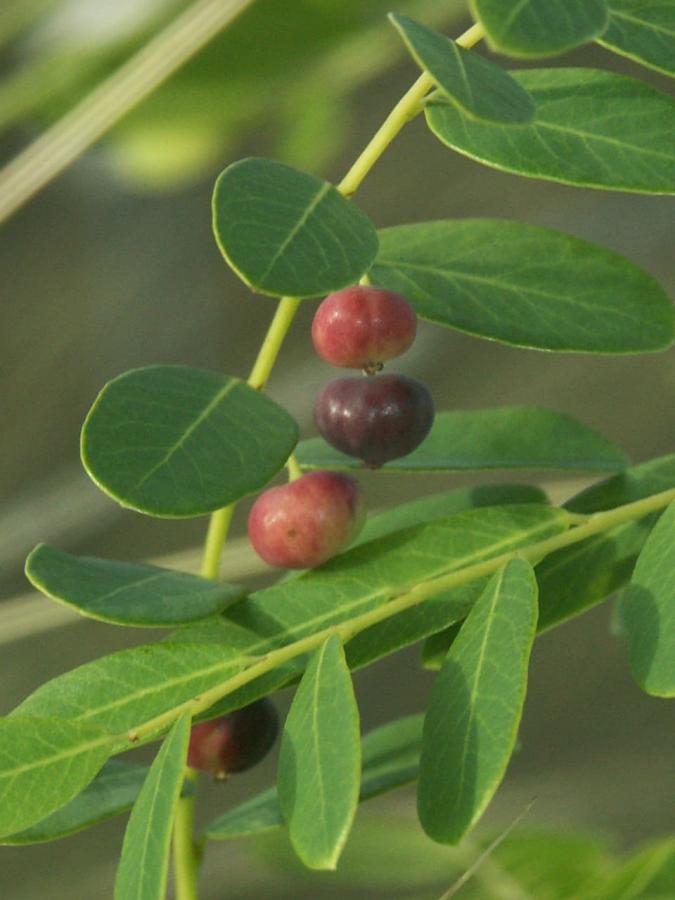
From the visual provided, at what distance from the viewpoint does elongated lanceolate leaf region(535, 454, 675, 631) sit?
1.59 feet

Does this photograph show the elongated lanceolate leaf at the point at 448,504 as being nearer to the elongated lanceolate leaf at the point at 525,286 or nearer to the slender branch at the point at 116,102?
the elongated lanceolate leaf at the point at 525,286

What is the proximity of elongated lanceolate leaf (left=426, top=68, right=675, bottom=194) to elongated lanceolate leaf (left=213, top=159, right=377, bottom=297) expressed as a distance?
0.19 ft

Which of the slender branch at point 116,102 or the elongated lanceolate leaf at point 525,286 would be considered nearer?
the elongated lanceolate leaf at point 525,286

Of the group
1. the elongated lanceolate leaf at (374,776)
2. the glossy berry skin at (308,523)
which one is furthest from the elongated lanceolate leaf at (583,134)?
the elongated lanceolate leaf at (374,776)

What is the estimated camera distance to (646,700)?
1920mm

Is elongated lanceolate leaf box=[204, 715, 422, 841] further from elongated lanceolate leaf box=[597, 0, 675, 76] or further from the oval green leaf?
elongated lanceolate leaf box=[597, 0, 675, 76]

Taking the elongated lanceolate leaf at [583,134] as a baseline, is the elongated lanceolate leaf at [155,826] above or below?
below

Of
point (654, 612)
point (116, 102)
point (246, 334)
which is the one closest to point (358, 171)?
point (654, 612)

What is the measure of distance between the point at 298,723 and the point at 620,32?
0.22 meters

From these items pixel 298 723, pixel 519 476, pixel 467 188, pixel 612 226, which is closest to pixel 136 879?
pixel 298 723

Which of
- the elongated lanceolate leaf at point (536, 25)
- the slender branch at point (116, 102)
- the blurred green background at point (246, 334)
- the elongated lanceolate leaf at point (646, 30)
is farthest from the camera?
the blurred green background at point (246, 334)

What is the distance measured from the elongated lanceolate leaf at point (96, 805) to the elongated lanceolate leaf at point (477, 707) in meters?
0.11

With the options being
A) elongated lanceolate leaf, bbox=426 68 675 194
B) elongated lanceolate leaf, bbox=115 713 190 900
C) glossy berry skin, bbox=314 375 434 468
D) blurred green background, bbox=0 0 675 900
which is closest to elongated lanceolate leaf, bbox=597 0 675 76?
elongated lanceolate leaf, bbox=426 68 675 194

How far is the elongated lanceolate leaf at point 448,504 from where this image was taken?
0.54 m
